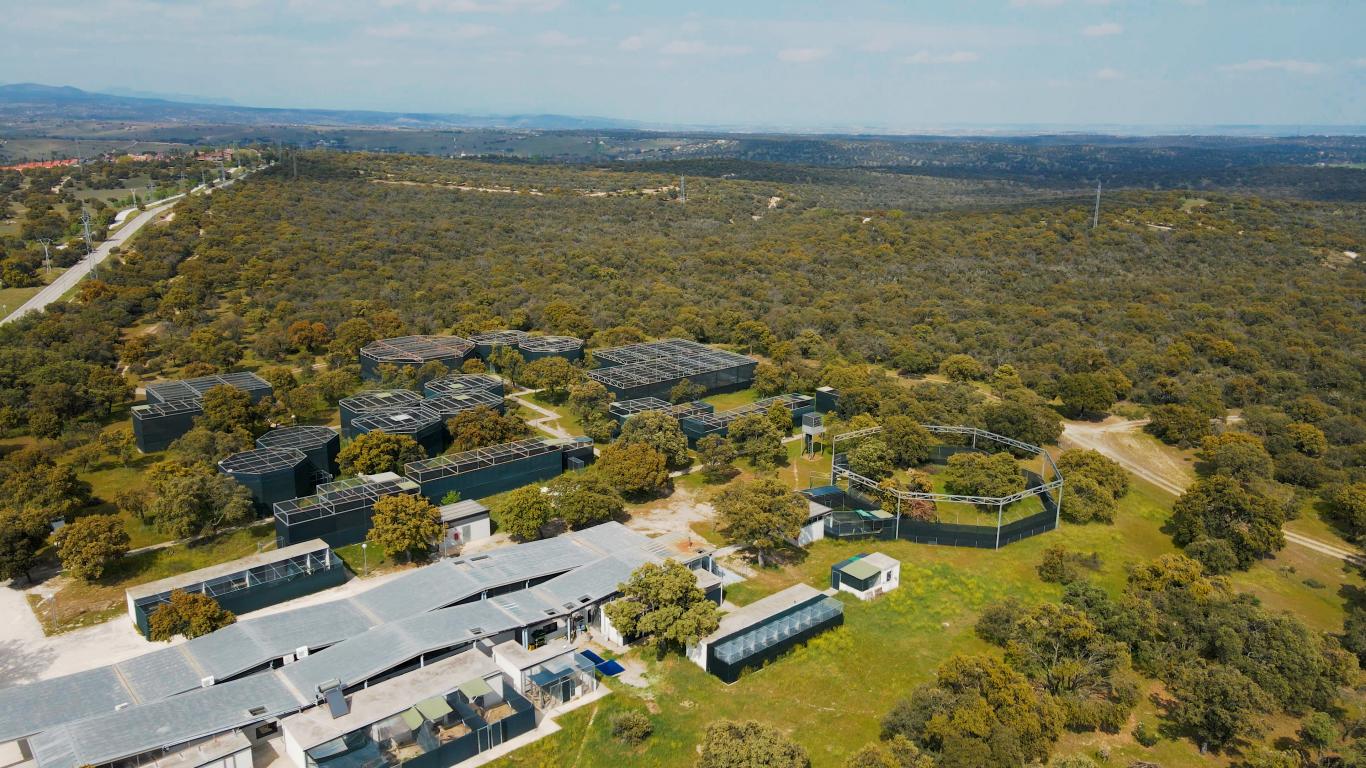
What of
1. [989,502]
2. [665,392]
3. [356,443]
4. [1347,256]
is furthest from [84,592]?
[1347,256]

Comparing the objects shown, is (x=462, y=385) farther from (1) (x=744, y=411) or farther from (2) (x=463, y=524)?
(1) (x=744, y=411)

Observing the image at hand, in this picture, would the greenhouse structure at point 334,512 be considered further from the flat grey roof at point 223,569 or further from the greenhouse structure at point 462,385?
the greenhouse structure at point 462,385

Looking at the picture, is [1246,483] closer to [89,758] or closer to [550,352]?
[550,352]

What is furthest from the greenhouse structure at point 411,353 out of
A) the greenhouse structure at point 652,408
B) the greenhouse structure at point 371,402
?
the greenhouse structure at point 652,408

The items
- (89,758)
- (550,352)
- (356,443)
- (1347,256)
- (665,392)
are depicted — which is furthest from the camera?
(1347,256)

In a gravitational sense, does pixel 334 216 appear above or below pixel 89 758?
above

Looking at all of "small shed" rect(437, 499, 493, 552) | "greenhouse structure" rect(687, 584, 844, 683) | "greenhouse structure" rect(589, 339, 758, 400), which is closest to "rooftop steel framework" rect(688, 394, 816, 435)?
"greenhouse structure" rect(589, 339, 758, 400)

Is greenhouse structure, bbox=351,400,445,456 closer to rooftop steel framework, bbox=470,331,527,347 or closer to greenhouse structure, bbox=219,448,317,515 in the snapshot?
greenhouse structure, bbox=219,448,317,515
